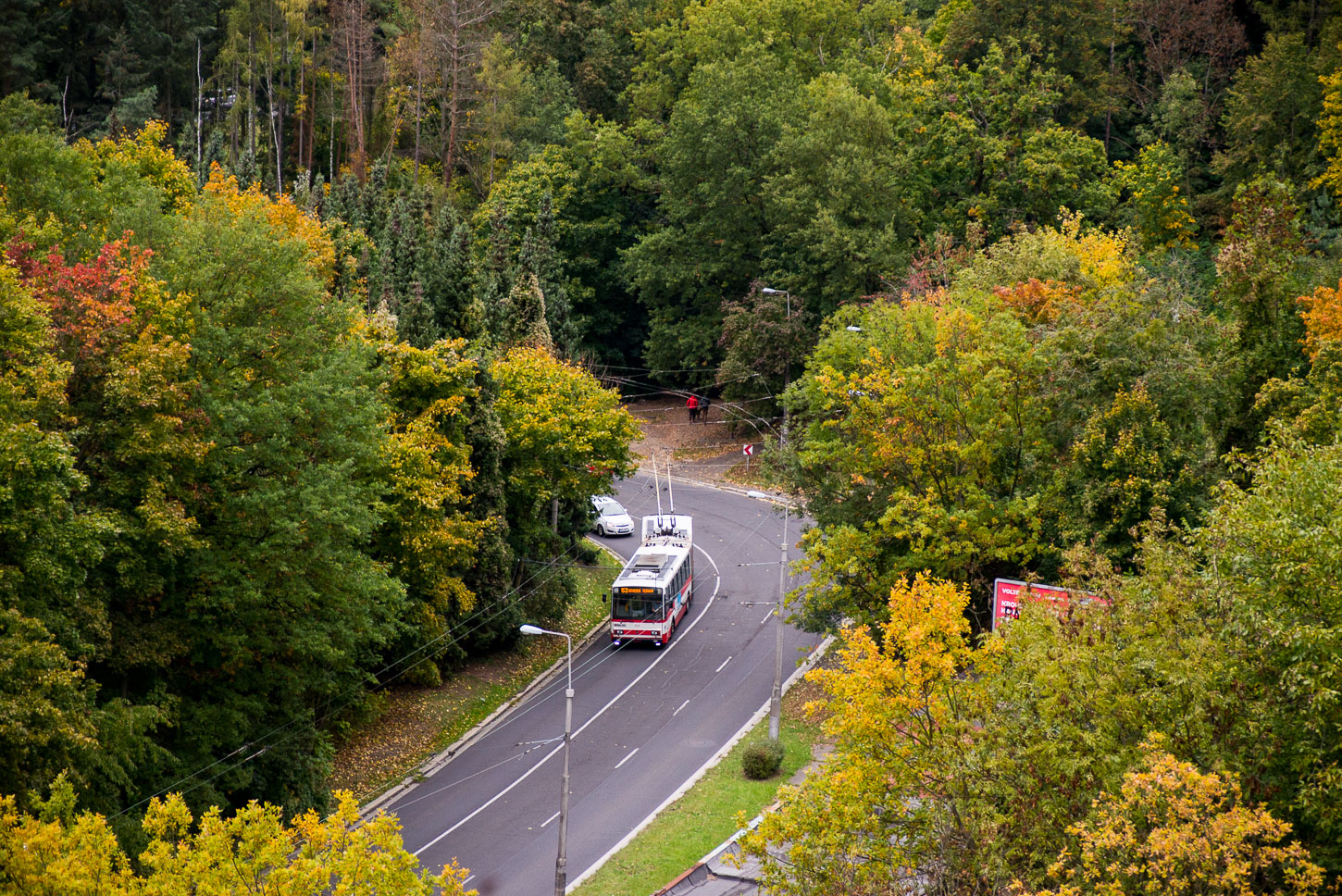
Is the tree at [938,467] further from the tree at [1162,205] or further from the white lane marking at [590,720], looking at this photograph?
the tree at [1162,205]

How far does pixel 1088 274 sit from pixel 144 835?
33.5 m

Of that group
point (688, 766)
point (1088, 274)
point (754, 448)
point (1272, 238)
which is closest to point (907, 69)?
point (754, 448)

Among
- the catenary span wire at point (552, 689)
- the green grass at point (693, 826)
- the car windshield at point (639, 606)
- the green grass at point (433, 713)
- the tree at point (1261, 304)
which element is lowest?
the catenary span wire at point (552, 689)

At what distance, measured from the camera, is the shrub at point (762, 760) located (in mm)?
34438

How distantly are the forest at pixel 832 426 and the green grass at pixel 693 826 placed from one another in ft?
15.2

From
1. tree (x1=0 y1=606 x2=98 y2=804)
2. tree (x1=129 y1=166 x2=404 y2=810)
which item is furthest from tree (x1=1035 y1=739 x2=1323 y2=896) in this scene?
tree (x1=129 y1=166 x2=404 y2=810)

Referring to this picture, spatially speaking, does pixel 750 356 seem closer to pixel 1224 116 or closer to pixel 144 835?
pixel 1224 116

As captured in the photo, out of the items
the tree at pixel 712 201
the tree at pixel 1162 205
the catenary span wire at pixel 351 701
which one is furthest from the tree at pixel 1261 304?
the tree at pixel 712 201

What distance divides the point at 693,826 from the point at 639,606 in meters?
13.4

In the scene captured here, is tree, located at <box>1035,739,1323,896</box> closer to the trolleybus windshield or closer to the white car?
the trolleybus windshield

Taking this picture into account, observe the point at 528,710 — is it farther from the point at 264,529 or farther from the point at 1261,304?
the point at 1261,304

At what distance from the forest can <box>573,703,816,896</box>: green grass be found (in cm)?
464

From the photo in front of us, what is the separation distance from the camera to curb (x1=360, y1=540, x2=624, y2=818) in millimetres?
34594

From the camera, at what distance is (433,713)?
39.5 metres
